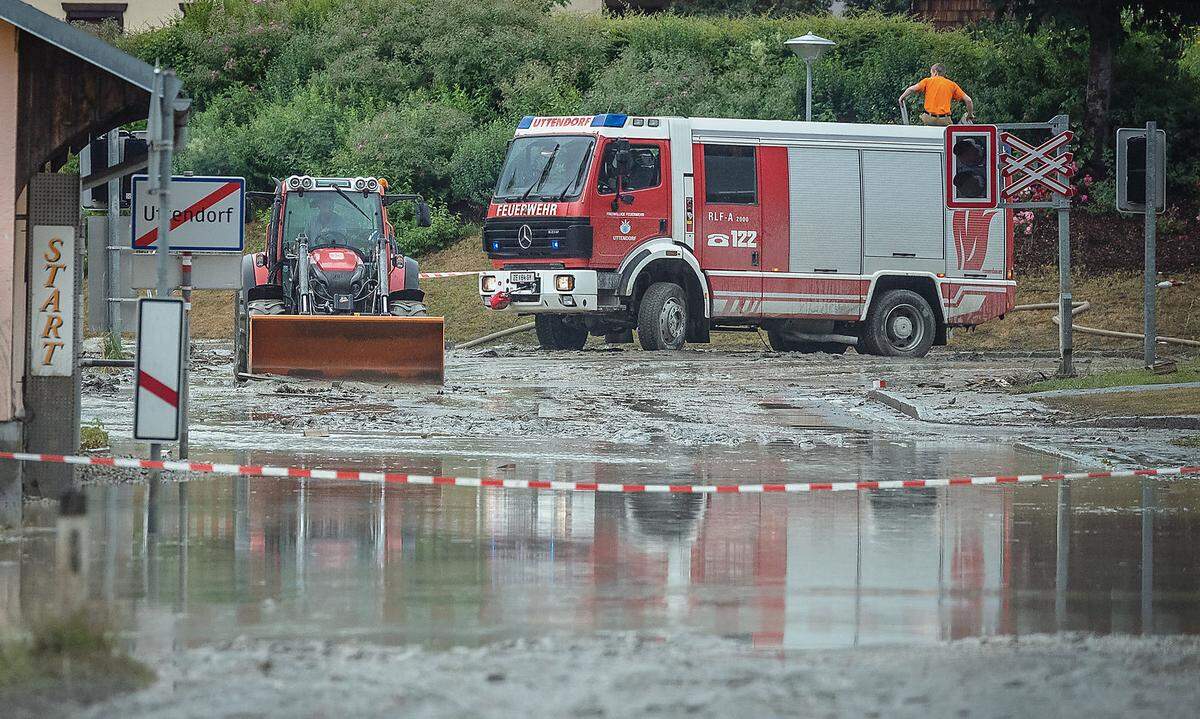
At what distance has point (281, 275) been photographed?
2539cm

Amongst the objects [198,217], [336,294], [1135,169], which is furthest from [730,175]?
[198,217]

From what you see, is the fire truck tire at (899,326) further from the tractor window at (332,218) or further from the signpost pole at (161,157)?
the signpost pole at (161,157)

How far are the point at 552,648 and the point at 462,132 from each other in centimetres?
3297

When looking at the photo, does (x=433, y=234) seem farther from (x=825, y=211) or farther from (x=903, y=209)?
(x=903, y=209)

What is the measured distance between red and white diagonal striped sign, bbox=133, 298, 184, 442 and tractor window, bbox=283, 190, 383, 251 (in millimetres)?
13154

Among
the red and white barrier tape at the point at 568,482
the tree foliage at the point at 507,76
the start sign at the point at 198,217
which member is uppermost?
the tree foliage at the point at 507,76

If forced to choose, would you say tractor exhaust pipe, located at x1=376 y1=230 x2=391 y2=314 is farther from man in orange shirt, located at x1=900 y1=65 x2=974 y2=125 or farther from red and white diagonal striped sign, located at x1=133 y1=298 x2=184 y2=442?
red and white diagonal striped sign, located at x1=133 y1=298 x2=184 y2=442

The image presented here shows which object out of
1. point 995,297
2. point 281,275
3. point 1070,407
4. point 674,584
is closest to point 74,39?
point 674,584

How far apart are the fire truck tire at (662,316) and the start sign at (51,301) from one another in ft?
53.5

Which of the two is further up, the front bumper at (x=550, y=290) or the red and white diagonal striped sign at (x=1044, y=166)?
the red and white diagonal striped sign at (x=1044, y=166)

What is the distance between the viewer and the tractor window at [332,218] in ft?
82.8

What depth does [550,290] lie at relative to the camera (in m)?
27.1

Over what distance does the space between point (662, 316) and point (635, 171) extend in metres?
2.13

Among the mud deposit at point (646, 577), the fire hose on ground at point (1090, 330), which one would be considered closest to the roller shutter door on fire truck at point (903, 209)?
the fire hose on ground at point (1090, 330)
